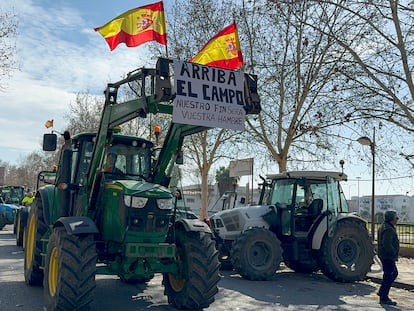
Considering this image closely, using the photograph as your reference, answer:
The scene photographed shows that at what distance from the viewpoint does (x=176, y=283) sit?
24.4 feet

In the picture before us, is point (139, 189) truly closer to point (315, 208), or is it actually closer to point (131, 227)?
point (131, 227)

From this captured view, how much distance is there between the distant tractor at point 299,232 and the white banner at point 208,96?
4266mm

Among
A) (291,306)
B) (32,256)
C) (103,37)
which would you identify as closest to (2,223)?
(32,256)

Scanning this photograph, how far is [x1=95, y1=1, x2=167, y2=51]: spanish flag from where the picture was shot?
28.4 feet

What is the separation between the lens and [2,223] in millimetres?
21906

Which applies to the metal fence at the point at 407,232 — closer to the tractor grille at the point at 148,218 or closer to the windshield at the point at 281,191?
the windshield at the point at 281,191

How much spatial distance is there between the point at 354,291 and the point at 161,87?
637 centimetres

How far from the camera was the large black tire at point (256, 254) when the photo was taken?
34.4 ft

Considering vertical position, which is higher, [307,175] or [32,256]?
[307,175]

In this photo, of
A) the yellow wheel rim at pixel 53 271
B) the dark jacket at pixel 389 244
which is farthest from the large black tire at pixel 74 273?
the dark jacket at pixel 389 244

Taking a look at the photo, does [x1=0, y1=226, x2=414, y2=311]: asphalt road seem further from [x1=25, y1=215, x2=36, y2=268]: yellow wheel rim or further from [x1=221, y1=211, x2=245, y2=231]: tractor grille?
[x1=221, y1=211, x2=245, y2=231]: tractor grille

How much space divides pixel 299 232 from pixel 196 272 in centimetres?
538

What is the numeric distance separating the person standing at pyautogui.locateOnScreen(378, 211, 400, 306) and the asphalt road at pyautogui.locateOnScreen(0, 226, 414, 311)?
32cm

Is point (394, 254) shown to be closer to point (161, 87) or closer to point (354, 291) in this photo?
point (354, 291)
